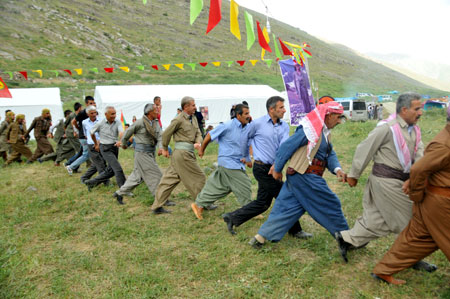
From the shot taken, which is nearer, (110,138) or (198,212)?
(198,212)

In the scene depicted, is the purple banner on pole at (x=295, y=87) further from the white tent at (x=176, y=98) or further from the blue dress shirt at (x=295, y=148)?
the white tent at (x=176, y=98)

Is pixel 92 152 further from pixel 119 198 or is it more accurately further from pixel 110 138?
pixel 119 198

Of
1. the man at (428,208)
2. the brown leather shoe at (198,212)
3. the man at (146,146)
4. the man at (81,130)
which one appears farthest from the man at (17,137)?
the man at (428,208)

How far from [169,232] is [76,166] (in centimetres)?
496

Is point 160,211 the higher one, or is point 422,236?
point 422,236

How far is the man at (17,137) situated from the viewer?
10.0m

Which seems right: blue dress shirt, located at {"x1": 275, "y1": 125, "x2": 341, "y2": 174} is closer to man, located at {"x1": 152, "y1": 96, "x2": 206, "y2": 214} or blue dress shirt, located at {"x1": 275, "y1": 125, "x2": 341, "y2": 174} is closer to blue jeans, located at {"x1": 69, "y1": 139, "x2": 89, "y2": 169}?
man, located at {"x1": 152, "y1": 96, "x2": 206, "y2": 214}

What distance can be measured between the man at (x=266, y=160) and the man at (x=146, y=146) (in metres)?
1.97

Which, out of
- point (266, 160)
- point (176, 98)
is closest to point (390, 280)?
point (266, 160)

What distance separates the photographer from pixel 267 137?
419 centimetres

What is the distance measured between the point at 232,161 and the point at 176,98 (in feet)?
43.1

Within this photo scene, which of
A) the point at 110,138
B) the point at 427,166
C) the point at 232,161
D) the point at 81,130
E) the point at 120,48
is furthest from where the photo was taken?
the point at 120,48

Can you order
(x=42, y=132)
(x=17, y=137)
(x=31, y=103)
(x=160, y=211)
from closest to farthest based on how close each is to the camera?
1. (x=160, y=211)
2. (x=17, y=137)
3. (x=42, y=132)
4. (x=31, y=103)

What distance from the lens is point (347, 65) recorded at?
72750 millimetres
